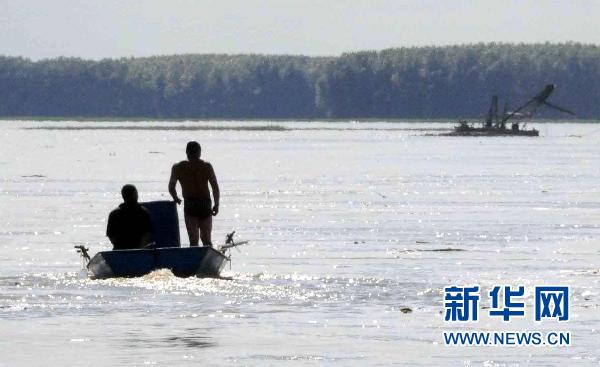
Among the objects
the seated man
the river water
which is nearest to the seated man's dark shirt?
the seated man

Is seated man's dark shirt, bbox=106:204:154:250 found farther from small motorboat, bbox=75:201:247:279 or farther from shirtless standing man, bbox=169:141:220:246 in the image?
shirtless standing man, bbox=169:141:220:246

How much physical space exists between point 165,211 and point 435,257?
621 cm

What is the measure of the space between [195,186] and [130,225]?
1.21 meters

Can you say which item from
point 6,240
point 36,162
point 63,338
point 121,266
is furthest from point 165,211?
point 36,162

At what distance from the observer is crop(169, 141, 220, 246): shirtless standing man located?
2525 centimetres

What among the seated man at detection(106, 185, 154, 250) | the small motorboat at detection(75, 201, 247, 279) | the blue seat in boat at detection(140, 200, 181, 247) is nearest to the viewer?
the small motorboat at detection(75, 201, 247, 279)

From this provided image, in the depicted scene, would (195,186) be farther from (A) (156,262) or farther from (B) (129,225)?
(A) (156,262)

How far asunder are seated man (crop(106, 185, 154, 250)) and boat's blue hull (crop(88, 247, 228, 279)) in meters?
0.46

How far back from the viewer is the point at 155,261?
24.2m

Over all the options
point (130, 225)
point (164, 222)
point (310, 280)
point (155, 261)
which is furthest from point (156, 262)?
point (310, 280)

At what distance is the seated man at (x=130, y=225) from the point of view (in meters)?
24.6

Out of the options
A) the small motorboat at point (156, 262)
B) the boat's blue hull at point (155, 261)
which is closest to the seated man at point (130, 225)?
the small motorboat at point (156, 262)

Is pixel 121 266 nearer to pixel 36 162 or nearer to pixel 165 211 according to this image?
pixel 165 211

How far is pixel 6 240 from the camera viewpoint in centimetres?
3366
